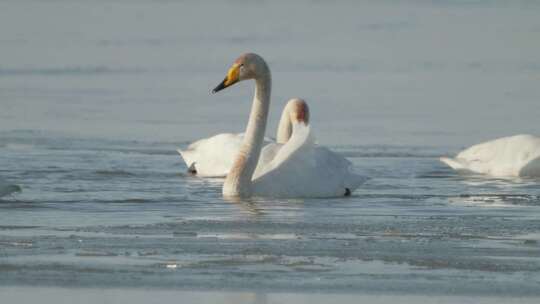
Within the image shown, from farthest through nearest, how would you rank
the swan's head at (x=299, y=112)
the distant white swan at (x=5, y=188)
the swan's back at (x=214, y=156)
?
the swan's back at (x=214, y=156), the swan's head at (x=299, y=112), the distant white swan at (x=5, y=188)

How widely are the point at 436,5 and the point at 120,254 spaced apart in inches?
1127

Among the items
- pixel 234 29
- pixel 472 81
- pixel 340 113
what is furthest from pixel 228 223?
pixel 234 29

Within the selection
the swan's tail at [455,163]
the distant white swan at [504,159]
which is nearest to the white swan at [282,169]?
the swan's tail at [455,163]

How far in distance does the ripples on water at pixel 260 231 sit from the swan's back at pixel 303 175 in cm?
24

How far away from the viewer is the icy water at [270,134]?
7617 mm

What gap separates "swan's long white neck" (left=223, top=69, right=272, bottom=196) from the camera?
11.6 m

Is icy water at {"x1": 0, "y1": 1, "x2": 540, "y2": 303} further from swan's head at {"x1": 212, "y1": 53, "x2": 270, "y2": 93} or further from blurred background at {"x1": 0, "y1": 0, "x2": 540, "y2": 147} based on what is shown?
swan's head at {"x1": 212, "y1": 53, "x2": 270, "y2": 93}

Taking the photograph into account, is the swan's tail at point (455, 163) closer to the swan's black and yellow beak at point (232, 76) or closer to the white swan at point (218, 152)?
the white swan at point (218, 152)

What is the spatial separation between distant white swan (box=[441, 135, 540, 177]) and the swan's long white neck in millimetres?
2311

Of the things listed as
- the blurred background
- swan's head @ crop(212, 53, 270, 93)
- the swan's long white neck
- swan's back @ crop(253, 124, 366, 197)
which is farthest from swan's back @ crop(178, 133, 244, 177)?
the blurred background

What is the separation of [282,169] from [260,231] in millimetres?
2588

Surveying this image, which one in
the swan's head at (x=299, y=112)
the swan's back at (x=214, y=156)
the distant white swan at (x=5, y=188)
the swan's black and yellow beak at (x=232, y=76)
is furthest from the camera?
the swan's back at (x=214, y=156)

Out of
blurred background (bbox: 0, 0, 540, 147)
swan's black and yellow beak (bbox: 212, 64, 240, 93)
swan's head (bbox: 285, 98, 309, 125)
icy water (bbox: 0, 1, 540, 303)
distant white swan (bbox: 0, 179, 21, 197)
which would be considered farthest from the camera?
blurred background (bbox: 0, 0, 540, 147)

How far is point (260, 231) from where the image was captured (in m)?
9.13
